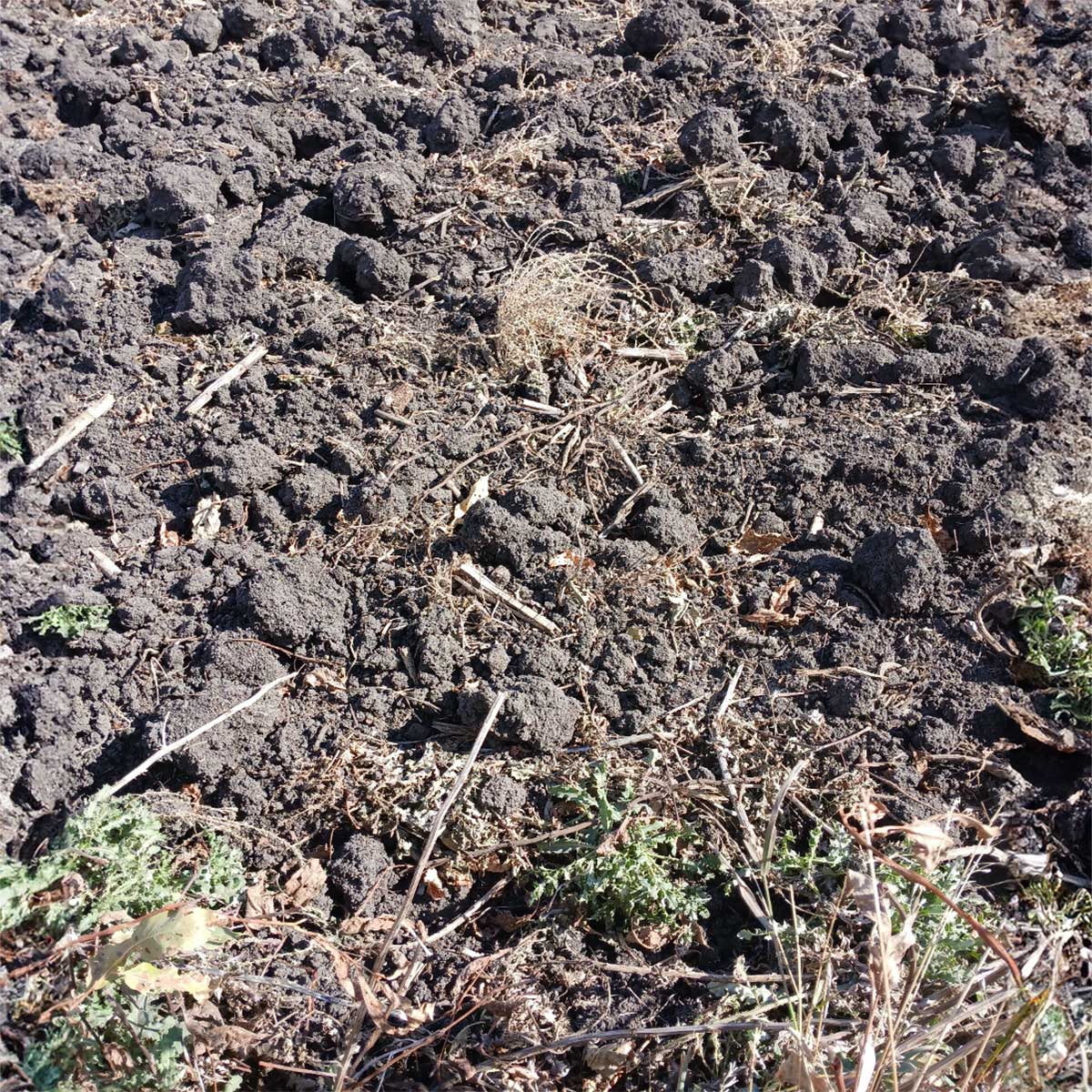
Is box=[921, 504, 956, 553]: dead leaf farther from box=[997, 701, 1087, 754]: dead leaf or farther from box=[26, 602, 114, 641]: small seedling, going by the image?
box=[26, 602, 114, 641]: small seedling

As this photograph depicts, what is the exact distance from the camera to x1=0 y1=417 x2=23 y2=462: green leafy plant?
3.67m

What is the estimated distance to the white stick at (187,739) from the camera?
2773 millimetres

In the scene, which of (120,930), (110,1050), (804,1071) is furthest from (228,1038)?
(804,1071)

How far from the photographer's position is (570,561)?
10.9 feet

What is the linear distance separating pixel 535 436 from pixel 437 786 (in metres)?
1.30

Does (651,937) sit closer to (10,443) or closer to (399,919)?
(399,919)

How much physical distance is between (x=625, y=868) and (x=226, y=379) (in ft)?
7.45

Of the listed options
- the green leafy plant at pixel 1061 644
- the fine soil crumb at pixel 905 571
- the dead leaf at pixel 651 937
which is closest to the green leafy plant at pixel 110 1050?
the dead leaf at pixel 651 937

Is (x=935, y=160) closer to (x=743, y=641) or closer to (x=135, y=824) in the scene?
(x=743, y=641)

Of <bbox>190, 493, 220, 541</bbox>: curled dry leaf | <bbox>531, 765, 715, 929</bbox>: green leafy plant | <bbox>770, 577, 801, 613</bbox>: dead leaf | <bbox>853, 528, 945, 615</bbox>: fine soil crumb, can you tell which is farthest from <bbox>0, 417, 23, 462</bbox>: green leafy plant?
<bbox>853, 528, 945, 615</bbox>: fine soil crumb

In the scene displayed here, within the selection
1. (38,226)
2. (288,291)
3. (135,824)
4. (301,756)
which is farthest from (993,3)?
(135,824)

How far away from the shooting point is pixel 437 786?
9.47ft

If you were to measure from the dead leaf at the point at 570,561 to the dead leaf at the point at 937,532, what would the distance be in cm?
109

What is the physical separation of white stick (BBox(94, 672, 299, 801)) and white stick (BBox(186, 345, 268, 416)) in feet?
3.82
